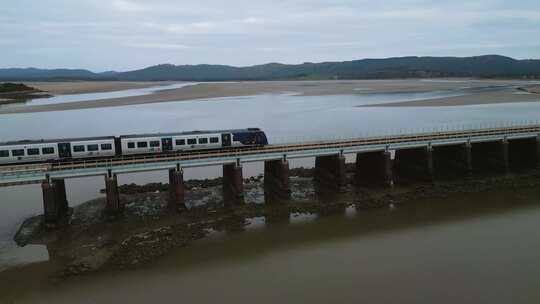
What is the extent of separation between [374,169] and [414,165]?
4.09 m

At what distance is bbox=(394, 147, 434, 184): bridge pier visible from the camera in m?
33.3

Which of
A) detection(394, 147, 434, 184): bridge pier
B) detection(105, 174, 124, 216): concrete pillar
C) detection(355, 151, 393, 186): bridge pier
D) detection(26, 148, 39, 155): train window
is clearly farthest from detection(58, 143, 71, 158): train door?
detection(394, 147, 434, 184): bridge pier

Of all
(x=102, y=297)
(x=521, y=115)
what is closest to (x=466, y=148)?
(x=102, y=297)

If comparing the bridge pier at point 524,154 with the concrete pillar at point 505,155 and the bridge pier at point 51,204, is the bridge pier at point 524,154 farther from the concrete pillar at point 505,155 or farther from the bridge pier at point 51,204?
the bridge pier at point 51,204

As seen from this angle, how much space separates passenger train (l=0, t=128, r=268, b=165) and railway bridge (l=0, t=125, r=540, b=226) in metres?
0.55

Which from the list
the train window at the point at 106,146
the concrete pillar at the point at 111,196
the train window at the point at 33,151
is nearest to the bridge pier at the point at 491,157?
the concrete pillar at the point at 111,196

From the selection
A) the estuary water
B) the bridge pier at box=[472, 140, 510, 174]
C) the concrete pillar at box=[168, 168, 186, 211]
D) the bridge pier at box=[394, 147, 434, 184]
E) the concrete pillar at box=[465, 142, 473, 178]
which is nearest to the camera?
the estuary water

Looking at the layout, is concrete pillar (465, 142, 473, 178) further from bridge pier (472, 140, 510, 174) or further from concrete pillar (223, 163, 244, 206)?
concrete pillar (223, 163, 244, 206)

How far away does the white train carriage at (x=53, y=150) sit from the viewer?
27.4m

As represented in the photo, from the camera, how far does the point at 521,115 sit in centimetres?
7056

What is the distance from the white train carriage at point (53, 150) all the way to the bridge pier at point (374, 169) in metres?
19.4

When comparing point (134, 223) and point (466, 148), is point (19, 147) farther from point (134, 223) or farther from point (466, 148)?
point (466, 148)

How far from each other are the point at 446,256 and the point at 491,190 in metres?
13.4

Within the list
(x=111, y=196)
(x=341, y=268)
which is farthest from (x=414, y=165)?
(x=111, y=196)
